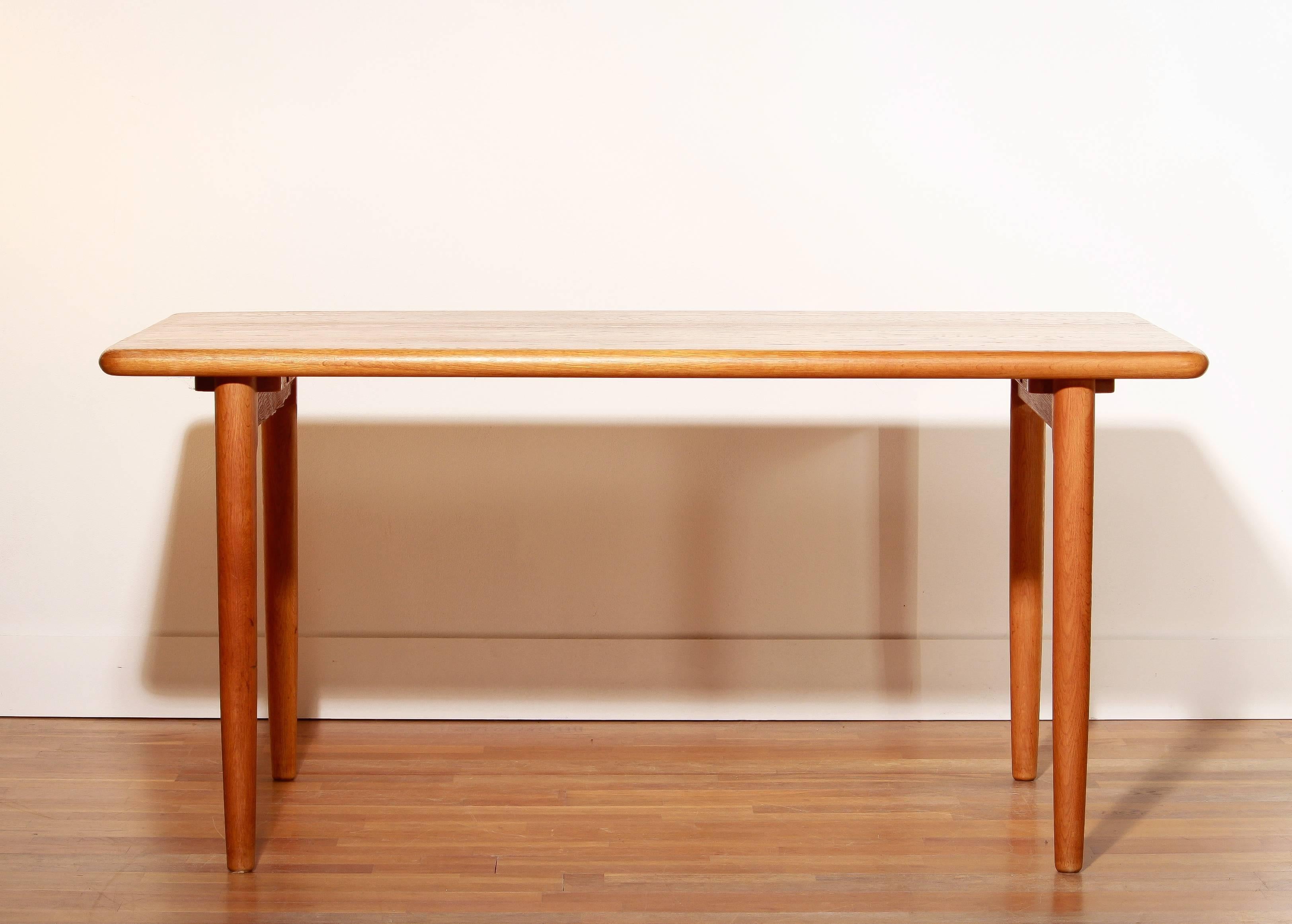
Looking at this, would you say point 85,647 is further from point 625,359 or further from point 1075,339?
point 1075,339

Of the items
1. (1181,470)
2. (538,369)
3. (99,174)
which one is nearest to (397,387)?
(99,174)

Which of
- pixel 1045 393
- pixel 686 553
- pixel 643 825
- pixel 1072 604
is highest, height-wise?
pixel 1045 393

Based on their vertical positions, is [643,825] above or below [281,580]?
below

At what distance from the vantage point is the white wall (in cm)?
203

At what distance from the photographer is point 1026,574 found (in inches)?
71.1

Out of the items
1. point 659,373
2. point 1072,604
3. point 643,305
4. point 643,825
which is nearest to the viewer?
point 659,373

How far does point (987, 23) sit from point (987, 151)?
19cm

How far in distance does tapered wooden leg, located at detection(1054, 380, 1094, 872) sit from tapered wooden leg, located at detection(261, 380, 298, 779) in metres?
0.99

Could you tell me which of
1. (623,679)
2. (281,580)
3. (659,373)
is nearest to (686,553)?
(623,679)

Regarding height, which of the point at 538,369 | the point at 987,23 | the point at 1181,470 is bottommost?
the point at 1181,470

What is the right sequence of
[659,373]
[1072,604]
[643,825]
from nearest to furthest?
[659,373] → [1072,604] → [643,825]

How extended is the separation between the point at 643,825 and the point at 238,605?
0.59m

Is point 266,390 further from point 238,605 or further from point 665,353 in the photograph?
point 665,353

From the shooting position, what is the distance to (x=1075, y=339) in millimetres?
1510
